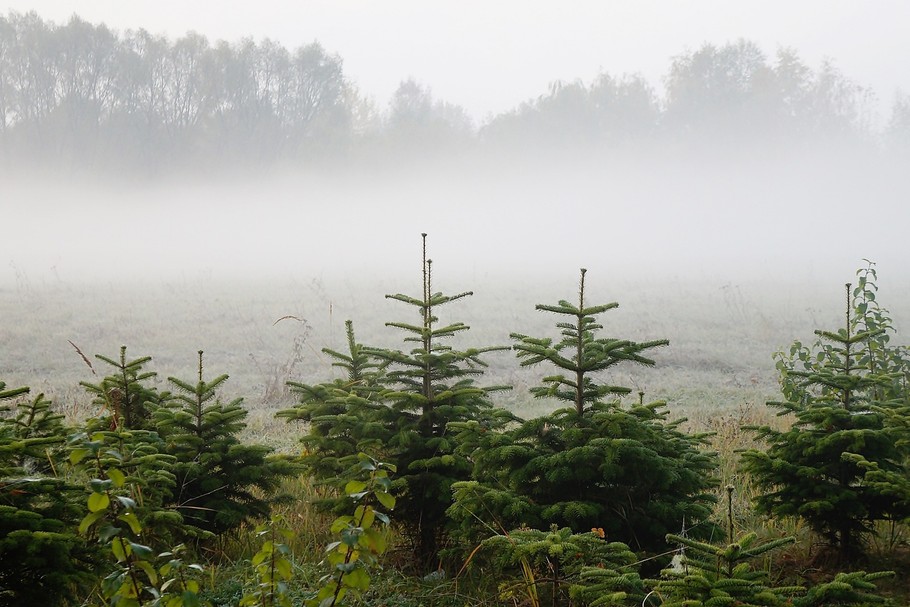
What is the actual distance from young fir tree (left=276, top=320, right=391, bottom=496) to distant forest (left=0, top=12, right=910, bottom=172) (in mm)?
33997

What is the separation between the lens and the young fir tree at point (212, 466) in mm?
3893

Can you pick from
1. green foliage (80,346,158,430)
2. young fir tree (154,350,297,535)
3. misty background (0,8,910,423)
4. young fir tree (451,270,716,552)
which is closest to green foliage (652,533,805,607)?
young fir tree (451,270,716,552)

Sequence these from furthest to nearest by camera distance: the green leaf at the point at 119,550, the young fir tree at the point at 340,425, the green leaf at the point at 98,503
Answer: the young fir tree at the point at 340,425 < the green leaf at the point at 119,550 < the green leaf at the point at 98,503

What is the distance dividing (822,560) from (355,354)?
3.20 metres

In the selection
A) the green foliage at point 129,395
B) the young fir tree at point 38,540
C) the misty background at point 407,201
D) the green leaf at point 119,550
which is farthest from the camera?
the misty background at point 407,201

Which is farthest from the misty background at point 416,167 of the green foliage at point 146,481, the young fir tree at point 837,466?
the young fir tree at point 837,466

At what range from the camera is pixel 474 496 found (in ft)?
10.7

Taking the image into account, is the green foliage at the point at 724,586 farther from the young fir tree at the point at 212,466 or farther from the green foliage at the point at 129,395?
the green foliage at the point at 129,395

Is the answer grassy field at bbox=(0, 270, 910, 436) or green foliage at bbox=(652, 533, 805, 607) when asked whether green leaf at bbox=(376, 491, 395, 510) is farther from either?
grassy field at bbox=(0, 270, 910, 436)

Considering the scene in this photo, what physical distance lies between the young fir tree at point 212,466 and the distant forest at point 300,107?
3441 cm

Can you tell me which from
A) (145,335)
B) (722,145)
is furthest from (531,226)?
(145,335)

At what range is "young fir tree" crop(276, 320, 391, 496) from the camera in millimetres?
3980

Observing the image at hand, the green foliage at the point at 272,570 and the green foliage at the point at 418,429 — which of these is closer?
the green foliage at the point at 272,570

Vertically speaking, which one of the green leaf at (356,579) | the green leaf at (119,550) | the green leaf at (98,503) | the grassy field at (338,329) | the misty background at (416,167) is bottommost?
the grassy field at (338,329)
